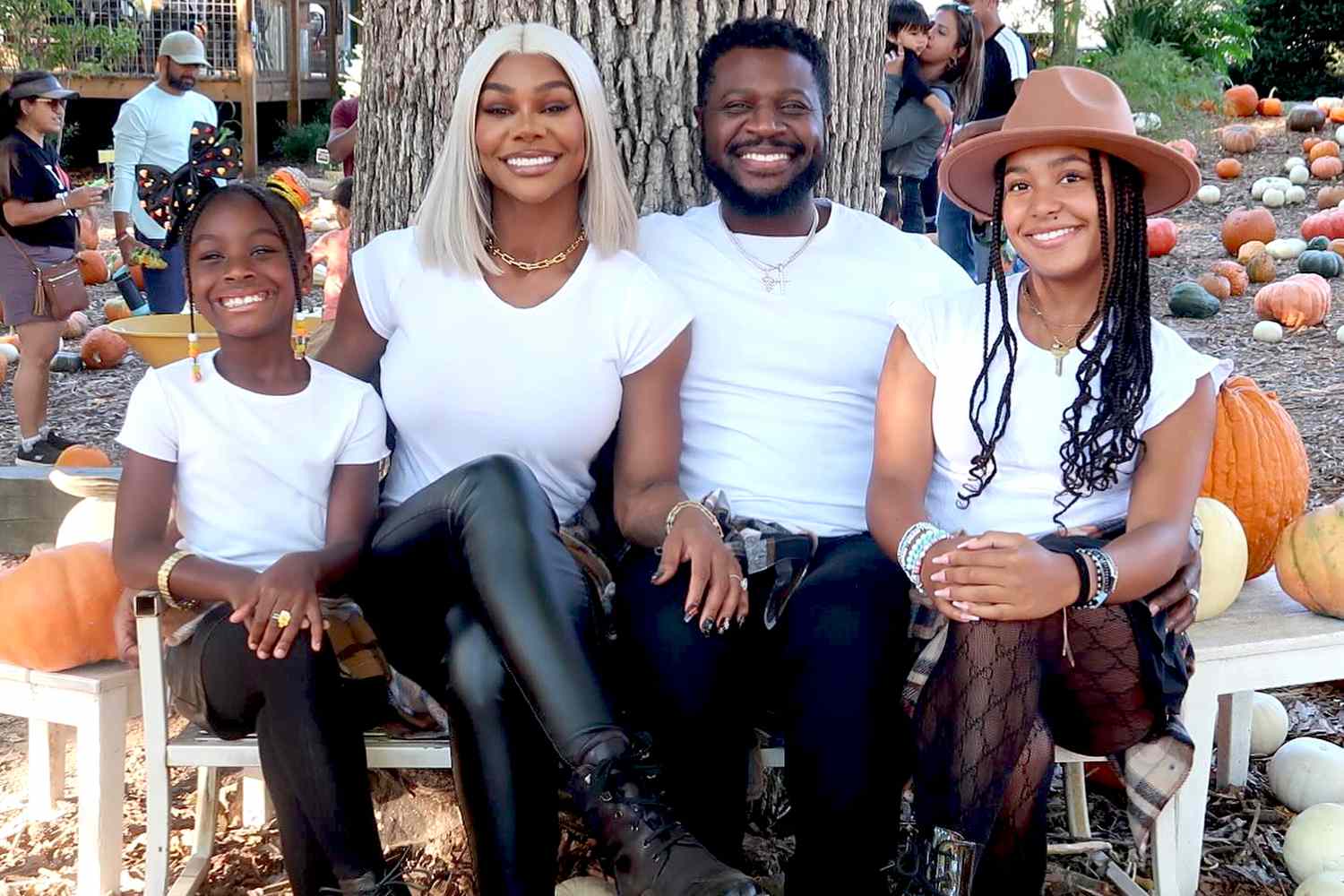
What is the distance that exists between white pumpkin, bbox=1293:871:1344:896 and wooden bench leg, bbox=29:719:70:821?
2.70 m

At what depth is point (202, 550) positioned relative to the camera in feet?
8.55

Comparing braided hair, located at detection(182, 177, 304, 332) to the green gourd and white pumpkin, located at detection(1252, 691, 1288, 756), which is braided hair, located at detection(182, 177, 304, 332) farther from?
the green gourd

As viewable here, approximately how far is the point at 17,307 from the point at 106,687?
168 inches

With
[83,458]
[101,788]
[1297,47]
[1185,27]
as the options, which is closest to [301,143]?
[1185,27]

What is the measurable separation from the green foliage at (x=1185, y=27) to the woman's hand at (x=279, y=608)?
12.8m

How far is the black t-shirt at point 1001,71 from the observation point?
660cm

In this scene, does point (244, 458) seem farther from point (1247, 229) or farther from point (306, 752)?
point (1247, 229)

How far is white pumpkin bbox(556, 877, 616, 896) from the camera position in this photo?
8.46 feet

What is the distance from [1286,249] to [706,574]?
8365 mm

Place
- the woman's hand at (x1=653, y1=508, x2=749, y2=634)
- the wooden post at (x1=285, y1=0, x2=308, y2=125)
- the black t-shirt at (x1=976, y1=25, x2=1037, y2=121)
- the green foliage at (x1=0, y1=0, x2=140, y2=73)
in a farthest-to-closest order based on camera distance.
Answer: the wooden post at (x1=285, y1=0, x2=308, y2=125)
the green foliage at (x1=0, y1=0, x2=140, y2=73)
the black t-shirt at (x1=976, y1=25, x2=1037, y2=121)
the woman's hand at (x1=653, y1=508, x2=749, y2=634)

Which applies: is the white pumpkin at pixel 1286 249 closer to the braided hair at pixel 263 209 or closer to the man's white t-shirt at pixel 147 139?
the man's white t-shirt at pixel 147 139

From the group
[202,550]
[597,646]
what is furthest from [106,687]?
[597,646]

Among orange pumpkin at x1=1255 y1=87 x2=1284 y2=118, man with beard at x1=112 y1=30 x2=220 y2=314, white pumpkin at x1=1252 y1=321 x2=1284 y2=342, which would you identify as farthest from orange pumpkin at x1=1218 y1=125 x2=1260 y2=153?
man with beard at x1=112 y1=30 x2=220 y2=314

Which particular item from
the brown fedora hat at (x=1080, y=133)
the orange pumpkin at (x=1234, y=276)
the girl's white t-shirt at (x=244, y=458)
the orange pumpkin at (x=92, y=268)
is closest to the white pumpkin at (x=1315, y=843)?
the brown fedora hat at (x=1080, y=133)
